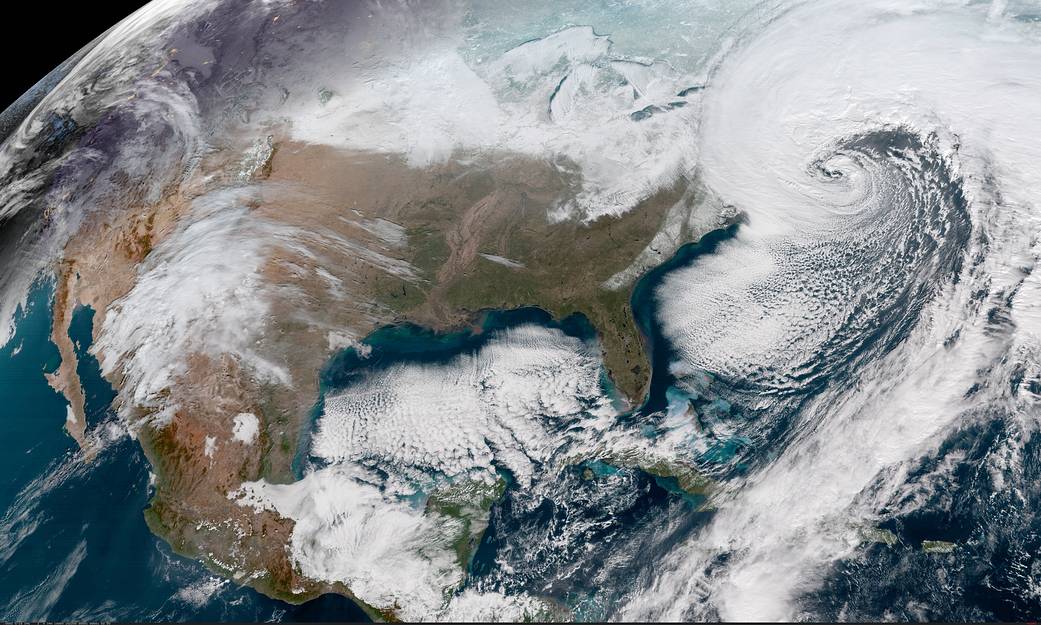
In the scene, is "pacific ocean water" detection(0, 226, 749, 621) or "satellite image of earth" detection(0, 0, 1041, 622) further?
"satellite image of earth" detection(0, 0, 1041, 622)

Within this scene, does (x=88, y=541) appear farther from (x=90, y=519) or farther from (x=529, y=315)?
(x=529, y=315)

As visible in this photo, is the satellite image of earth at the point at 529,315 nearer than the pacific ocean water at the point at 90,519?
No

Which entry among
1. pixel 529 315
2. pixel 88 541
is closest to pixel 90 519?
pixel 88 541

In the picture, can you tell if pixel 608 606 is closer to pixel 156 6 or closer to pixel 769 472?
pixel 769 472

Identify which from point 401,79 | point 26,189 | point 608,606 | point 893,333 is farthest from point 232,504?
point 893,333

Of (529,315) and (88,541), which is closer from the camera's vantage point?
(88,541)
